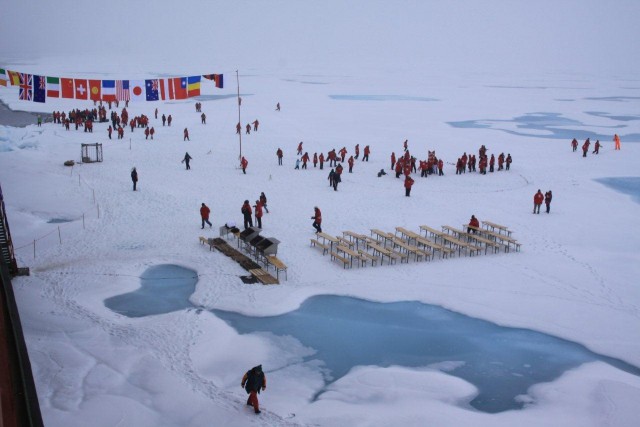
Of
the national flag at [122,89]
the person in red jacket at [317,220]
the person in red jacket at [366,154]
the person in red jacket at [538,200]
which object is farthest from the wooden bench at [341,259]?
the national flag at [122,89]

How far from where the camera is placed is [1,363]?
743 centimetres

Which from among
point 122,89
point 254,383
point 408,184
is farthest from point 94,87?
point 254,383

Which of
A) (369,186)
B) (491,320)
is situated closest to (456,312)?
(491,320)

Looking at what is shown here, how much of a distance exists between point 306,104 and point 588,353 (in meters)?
45.4

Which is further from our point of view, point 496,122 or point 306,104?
point 306,104

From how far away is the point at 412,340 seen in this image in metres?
11.3

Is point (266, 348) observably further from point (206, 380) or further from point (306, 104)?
point (306, 104)

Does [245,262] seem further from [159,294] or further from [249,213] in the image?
[249,213]

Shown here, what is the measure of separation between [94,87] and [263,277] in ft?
47.9

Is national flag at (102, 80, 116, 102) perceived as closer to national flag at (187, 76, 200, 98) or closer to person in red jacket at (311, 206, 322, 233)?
national flag at (187, 76, 200, 98)

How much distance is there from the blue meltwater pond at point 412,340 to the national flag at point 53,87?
540 inches

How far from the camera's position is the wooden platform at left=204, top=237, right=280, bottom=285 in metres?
13.9

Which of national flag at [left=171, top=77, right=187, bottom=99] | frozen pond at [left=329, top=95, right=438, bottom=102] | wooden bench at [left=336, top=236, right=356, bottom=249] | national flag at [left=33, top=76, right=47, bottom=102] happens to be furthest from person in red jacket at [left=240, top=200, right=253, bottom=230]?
frozen pond at [left=329, top=95, right=438, bottom=102]

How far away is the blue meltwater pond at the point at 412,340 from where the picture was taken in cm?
1012
